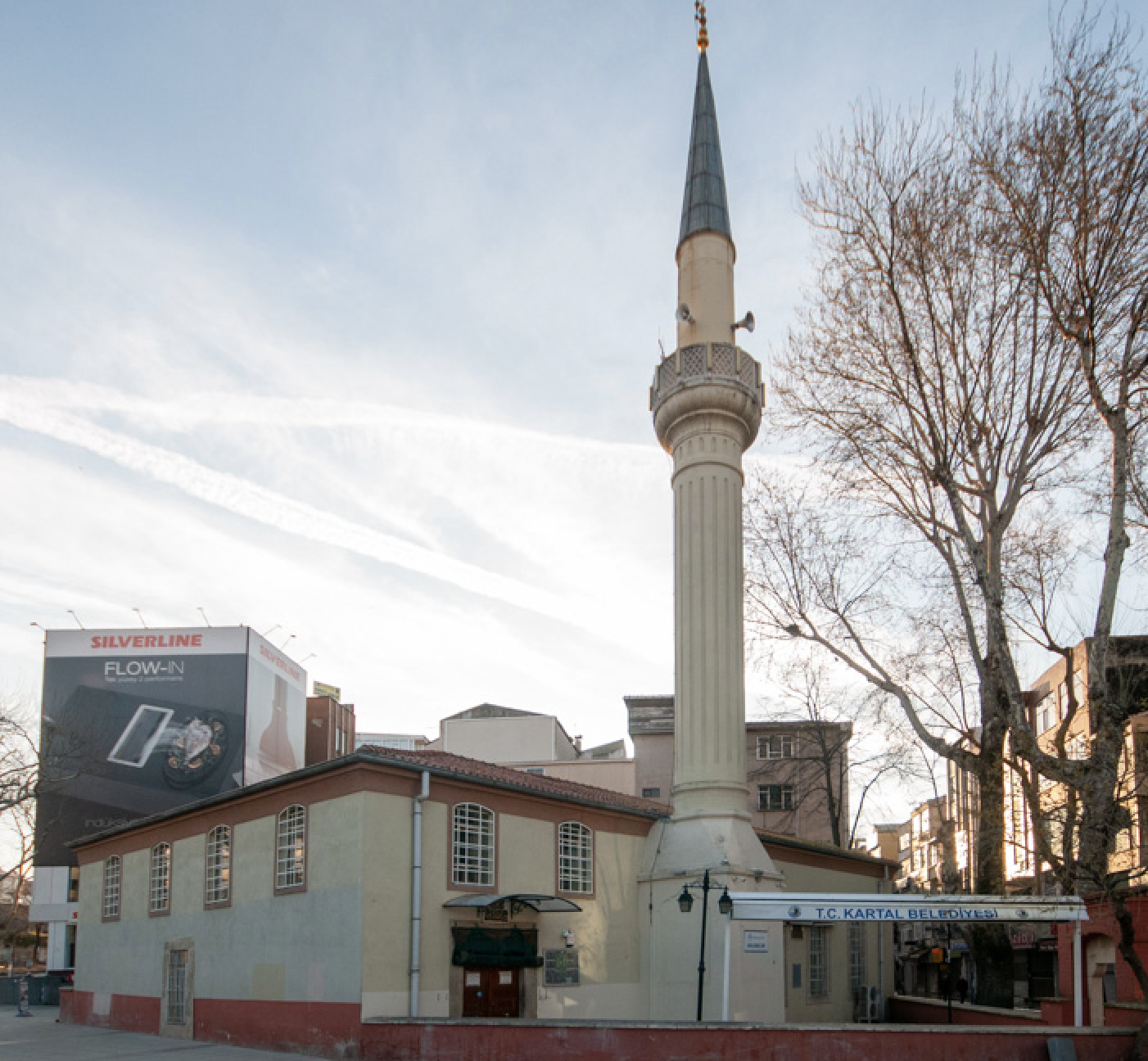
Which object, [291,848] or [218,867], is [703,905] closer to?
[291,848]

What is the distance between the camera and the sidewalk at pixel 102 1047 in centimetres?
1762

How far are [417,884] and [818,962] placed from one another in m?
12.3

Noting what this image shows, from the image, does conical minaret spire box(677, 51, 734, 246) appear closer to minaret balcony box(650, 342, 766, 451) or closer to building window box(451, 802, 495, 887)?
minaret balcony box(650, 342, 766, 451)

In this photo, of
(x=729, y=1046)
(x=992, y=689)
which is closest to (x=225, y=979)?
(x=729, y=1046)

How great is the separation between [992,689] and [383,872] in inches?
406

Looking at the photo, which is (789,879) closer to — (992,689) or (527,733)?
(992,689)

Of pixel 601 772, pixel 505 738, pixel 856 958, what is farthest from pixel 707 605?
pixel 505 738

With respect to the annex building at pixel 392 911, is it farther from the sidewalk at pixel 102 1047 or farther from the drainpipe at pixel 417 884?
the sidewalk at pixel 102 1047

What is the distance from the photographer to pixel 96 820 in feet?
177

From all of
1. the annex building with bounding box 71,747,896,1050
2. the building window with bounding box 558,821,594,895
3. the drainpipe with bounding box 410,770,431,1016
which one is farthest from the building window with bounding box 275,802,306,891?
the building window with bounding box 558,821,594,895

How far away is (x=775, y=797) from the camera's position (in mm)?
46000

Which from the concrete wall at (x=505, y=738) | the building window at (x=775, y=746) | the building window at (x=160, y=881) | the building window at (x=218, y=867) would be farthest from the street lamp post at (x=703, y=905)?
the concrete wall at (x=505, y=738)

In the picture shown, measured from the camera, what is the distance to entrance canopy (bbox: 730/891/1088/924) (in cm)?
1527

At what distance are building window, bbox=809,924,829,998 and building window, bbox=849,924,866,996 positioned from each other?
5.37 ft
